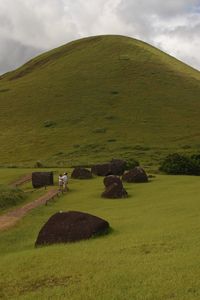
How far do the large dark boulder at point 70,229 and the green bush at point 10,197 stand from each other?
40.9ft

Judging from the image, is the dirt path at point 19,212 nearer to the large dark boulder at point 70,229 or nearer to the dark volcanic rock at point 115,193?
the dark volcanic rock at point 115,193

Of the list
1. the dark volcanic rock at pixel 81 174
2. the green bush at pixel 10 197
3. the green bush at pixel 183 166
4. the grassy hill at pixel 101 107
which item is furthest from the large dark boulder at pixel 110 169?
the green bush at pixel 10 197

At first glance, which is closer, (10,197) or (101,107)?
(10,197)

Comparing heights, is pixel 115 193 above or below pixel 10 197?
above

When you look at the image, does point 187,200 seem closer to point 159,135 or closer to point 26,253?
point 26,253

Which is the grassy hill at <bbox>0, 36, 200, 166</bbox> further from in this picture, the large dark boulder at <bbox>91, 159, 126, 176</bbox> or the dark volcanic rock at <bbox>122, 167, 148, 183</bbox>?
the dark volcanic rock at <bbox>122, 167, 148, 183</bbox>

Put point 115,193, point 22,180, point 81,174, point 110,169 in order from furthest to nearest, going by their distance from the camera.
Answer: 1. point 110,169
2. point 22,180
3. point 81,174
4. point 115,193

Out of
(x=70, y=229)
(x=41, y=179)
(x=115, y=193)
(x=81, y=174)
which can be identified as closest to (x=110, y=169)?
(x=81, y=174)

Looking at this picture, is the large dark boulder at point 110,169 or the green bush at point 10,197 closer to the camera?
the green bush at point 10,197

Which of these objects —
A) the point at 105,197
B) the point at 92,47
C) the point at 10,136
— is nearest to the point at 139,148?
the point at 10,136

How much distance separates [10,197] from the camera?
3080 cm

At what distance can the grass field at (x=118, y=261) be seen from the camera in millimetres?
10719

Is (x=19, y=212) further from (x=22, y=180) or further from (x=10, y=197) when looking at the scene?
(x=22, y=180)

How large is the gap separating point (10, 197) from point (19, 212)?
4.05 metres
